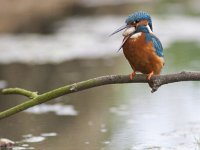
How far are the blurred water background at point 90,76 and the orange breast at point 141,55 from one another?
0.79 metres

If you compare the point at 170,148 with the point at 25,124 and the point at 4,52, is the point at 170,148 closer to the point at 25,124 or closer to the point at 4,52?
the point at 25,124

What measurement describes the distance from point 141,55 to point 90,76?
4.78m

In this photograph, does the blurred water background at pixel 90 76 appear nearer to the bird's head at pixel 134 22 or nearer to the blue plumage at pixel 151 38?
the blue plumage at pixel 151 38

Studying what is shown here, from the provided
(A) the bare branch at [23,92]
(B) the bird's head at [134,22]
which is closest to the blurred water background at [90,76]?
(A) the bare branch at [23,92]

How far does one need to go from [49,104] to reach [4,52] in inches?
172

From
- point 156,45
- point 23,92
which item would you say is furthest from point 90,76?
point 156,45

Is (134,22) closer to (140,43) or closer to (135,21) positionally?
(135,21)

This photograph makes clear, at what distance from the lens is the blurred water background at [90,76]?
6.43m

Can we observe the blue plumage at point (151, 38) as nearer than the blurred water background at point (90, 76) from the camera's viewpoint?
Yes

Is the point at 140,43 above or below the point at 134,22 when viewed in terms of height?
below

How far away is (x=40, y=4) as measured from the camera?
15.6 m

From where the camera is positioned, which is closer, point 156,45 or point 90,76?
point 156,45

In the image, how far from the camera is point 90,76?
991 cm

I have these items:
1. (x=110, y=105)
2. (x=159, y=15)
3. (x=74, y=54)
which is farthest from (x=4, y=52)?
(x=159, y=15)
